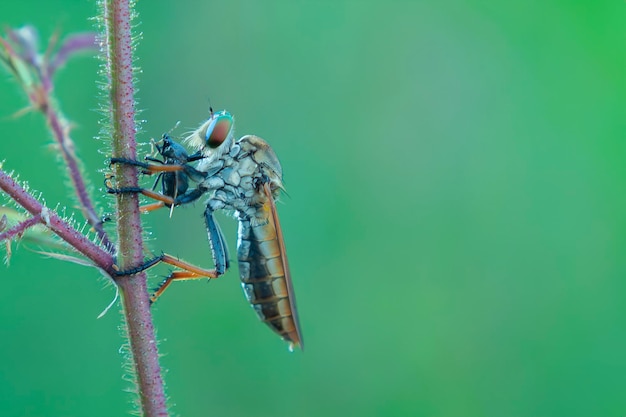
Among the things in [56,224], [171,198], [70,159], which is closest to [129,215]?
[56,224]

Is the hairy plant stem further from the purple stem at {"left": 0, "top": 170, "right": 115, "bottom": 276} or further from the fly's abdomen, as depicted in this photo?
the fly's abdomen

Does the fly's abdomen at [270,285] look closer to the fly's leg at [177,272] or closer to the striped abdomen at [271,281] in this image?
the striped abdomen at [271,281]

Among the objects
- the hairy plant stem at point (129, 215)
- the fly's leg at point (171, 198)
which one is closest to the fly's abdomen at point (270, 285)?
the fly's leg at point (171, 198)

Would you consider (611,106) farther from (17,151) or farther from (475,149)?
(17,151)

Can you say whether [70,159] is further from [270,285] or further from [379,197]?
[379,197]

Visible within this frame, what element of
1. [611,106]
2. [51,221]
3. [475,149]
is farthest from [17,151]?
[611,106]

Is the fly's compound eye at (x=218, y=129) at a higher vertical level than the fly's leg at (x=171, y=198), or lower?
higher

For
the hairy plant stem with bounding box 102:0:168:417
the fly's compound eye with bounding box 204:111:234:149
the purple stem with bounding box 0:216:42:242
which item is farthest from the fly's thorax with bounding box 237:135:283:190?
the purple stem with bounding box 0:216:42:242

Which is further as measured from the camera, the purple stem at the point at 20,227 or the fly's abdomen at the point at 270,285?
the fly's abdomen at the point at 270,285
